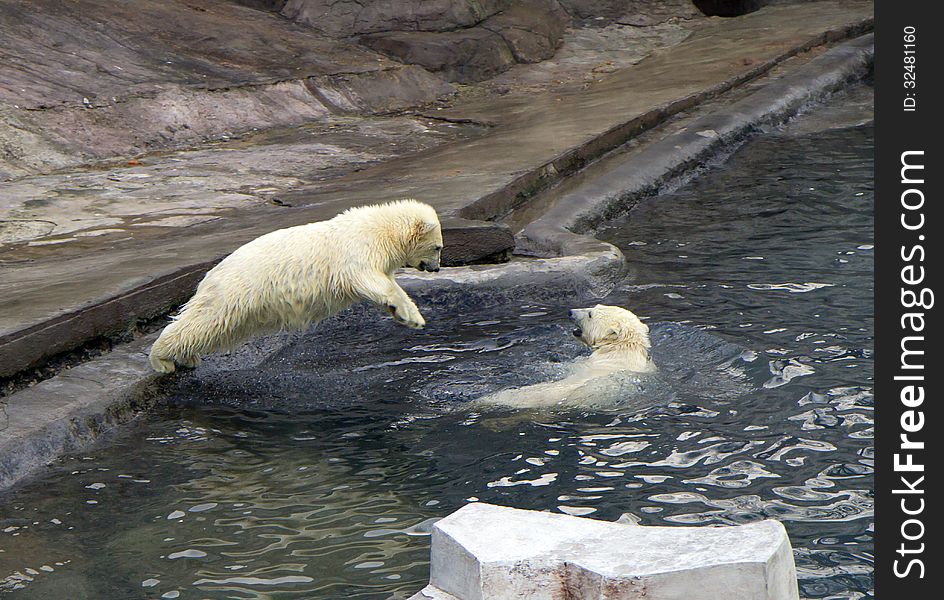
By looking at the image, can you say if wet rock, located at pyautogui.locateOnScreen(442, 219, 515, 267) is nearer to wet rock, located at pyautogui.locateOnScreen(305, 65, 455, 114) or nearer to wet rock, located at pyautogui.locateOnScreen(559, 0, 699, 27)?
wet rock, located at pyautogui.locateOnScreen(305, 65, 455, 114)

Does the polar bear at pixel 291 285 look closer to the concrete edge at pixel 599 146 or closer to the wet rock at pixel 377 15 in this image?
the concrete edge at pixel 599 146

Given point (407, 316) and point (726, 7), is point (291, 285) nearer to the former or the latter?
point (407, 316)

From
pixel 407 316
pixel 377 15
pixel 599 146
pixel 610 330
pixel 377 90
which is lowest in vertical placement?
pixel 610 330

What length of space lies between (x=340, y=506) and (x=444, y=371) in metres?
1.34

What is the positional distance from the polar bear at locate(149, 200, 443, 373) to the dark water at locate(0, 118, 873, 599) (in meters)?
0.29

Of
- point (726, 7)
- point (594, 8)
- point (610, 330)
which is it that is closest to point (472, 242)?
point (610, 330)

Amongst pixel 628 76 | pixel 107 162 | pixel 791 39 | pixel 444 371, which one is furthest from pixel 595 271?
pixel 791 39

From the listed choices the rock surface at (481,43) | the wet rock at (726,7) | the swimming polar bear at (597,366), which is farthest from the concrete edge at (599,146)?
the wet rock at (726,7)

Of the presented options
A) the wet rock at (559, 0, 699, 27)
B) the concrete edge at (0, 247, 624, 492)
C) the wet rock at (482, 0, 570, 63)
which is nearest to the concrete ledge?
the concrete edge at (0, 247, 624, 492)

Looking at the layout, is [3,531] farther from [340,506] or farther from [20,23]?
Answer: [20,23]

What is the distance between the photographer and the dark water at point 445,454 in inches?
127

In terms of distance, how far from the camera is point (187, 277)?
5160 millimetres

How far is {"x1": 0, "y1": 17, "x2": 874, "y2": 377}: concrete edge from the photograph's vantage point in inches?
172

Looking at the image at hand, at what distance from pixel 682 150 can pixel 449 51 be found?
4.09 metres
